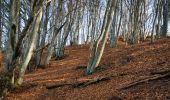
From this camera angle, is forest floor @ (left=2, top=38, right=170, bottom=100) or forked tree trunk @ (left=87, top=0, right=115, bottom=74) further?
forked tree trunk @ (left=87, top=0, right=115, bottom=74)

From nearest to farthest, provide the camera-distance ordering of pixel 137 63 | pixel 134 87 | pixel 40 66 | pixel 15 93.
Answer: pixel 134 87 < pixel 15 93 < pixel 137 63 < pixel 40 66

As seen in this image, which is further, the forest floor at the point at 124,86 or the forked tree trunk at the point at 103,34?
the forked tree trunk at the point at 103,34

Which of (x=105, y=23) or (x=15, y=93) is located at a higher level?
(x=105, y=23)

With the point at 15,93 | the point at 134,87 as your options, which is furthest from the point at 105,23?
the point at 134,87

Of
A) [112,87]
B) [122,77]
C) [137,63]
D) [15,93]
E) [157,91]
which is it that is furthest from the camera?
[137,63]

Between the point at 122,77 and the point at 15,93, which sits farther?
the point at 15,93

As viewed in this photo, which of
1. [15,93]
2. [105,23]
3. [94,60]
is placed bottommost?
[15,93]

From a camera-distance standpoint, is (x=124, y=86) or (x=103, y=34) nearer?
(x=124, y=86)

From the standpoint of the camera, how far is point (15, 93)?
14180 millimetres

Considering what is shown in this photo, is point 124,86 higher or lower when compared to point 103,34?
lower

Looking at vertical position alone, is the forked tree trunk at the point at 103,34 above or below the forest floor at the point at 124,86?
above

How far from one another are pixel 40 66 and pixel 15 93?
9.09 m

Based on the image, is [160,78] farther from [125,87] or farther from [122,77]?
[122,77]

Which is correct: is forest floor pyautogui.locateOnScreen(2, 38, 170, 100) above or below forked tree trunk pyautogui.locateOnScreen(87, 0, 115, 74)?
below
